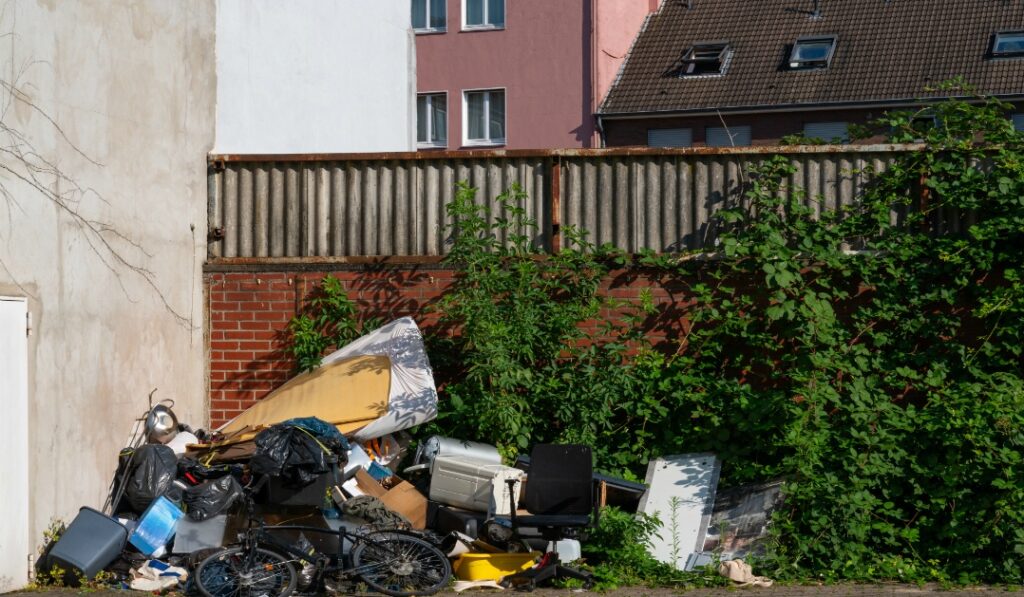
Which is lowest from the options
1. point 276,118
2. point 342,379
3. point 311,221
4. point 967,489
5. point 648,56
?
point 967,489

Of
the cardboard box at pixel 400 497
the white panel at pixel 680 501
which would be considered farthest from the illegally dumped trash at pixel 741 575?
the cardboard box at pixel 400 497

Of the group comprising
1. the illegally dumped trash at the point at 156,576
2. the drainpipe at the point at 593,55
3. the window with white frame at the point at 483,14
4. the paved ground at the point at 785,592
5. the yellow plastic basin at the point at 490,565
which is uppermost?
the window with white frame at the point at 483,14

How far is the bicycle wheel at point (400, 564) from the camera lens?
8352mm

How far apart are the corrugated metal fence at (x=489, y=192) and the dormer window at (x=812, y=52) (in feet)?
57.0

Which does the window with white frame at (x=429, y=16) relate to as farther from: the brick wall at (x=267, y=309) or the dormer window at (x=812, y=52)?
the brick wall at (x=267, y=309)

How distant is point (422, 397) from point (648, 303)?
212 centimetres

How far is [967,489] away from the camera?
30.0 ft

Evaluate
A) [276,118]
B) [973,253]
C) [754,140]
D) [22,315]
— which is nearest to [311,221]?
[276,118]

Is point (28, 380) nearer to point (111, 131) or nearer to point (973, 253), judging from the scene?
point (111, 131)

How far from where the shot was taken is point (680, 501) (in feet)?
31.6

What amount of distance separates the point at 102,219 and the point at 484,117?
746 inches

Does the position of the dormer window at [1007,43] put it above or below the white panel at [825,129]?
above

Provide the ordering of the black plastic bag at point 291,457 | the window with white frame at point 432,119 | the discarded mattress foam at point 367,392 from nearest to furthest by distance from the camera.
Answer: the black plastic bag at point 291,457 → the discarded mattress foam at point 367,392 → the window with white frame at point 432,119

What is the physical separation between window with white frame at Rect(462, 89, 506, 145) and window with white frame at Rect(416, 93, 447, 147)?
598mm
